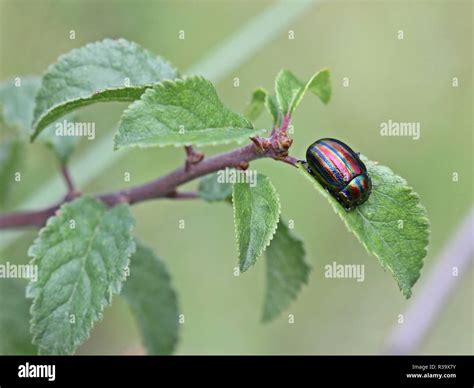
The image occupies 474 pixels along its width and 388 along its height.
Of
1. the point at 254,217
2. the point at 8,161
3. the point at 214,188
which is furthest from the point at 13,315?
the point at 254,217

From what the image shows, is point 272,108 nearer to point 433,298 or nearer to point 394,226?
point 394,226

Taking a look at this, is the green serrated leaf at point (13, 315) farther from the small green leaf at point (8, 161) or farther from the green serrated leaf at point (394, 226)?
the green serrated leaf at point (394, 226)

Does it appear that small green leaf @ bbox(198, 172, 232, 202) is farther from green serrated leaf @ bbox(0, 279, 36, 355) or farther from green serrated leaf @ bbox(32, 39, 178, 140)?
green serrated leaf @ bbox(0, 279, 36, 355)

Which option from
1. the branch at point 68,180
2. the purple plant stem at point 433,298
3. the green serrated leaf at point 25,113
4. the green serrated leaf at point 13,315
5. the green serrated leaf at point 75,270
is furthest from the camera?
the purple plant stem at point 433,298

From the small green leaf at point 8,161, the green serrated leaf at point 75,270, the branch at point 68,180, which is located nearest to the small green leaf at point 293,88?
the green serrated leaf at point 75,270
